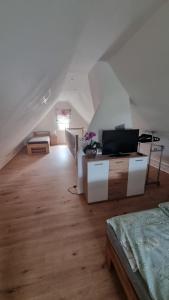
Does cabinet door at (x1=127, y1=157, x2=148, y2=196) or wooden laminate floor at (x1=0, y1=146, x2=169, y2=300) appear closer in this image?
wooden laminate floor at (x1=0, y1=146, x2=169, y2=300)

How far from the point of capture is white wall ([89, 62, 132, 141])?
2.94m

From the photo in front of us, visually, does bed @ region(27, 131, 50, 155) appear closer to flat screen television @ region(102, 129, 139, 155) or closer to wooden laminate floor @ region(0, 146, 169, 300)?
wooden laminate floor @ region(0, 146, 169, 300)

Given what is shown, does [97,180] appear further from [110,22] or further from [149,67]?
[110,22]

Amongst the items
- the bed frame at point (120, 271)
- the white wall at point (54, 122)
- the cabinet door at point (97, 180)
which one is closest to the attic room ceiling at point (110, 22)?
the cabinet door at point (97, 180)

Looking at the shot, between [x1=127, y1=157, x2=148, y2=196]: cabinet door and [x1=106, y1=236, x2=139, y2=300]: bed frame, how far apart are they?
1.50m

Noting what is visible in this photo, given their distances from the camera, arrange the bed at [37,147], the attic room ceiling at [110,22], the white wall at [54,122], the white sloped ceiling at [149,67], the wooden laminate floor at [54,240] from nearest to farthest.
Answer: the attic room ceiling at [110,22] < the wooden laminate floor at [54,240] < the white sloped ceiling at [149,67] < the bed at [37,147] < the white wall at [54,122]

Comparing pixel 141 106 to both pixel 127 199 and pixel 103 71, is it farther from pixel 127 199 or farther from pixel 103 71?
pixel 127 199

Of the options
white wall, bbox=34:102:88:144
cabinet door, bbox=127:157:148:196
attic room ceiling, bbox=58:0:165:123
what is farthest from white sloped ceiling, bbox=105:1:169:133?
white wall, bbox=34:102:88:144

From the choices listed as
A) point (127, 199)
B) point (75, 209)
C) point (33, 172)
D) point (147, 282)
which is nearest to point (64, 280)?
point (147, 282)

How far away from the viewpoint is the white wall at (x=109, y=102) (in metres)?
2.94

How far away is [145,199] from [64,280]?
6.38 feet

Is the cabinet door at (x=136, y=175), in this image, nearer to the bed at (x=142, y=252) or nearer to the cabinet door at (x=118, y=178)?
the cabinet door at (x=118, y=178)

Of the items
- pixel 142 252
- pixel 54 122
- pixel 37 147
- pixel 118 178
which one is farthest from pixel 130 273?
pixel 54 122

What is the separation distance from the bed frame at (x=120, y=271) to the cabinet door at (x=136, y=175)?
150 centimetres
